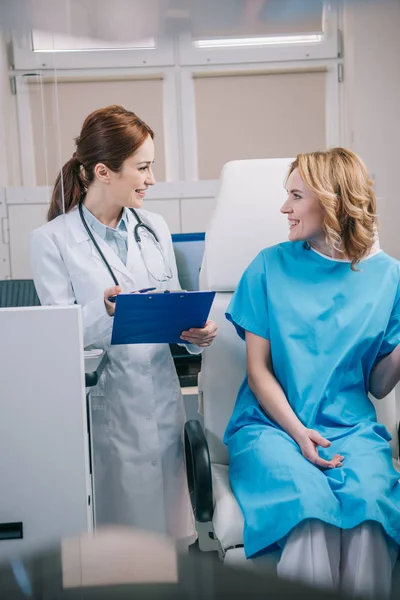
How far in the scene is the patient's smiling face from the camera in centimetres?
151

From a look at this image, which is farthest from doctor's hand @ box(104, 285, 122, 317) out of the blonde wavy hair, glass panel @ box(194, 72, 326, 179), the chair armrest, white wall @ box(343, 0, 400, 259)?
glass panel @ box(194, 72, 326, 179)

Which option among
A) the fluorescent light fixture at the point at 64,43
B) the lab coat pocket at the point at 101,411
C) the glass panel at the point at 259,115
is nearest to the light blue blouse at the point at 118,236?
the lab coat pocket at the point at 101,411

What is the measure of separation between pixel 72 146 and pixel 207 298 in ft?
1.77

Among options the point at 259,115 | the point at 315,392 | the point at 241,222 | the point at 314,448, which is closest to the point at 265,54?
the point at 259,115

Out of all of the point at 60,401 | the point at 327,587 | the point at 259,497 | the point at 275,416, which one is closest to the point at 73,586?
the point at 327,587

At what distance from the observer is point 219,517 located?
4.27 feet

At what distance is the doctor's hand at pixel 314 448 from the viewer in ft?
4.25

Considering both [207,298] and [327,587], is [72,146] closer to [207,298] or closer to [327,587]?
[207,298]

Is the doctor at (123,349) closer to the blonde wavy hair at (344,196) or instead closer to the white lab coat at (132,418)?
the white lab coat at (132,418)

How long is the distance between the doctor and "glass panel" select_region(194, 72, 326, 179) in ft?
6.36

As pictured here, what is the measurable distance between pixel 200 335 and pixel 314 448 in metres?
0.33

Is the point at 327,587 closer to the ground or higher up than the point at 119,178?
closer to the ground

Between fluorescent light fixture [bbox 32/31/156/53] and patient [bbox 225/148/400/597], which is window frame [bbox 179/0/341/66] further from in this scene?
fluorescent light fixture [bbox 32/31/156/53]

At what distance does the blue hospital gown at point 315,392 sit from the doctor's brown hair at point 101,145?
15.5 inches
